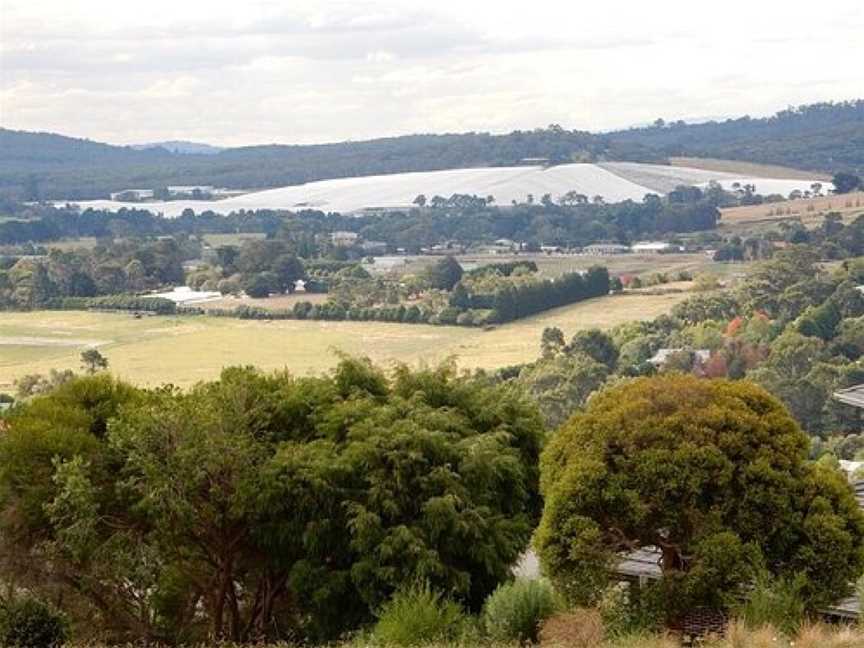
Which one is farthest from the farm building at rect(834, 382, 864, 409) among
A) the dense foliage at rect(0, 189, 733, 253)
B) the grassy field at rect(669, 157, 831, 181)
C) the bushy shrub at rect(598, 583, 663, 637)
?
the grassy field at rect(669, 157, 831, 181)

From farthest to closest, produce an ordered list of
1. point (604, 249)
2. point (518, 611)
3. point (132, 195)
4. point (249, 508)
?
point (132, 195) → point (604, 249) → point (249, 508) → point (518, 611)

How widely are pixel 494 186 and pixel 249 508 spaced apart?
5252 inches

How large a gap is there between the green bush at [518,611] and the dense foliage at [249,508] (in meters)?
0.93

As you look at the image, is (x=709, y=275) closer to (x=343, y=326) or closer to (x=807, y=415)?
(x=343, y=326)

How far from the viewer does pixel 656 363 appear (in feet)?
149

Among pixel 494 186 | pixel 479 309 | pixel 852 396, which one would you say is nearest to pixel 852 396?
pixel 852 396

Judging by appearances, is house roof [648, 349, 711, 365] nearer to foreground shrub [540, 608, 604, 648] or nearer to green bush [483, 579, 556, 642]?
green bush [483, 579, 556, 642]

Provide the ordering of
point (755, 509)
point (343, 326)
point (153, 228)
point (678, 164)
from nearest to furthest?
point (755, 509) < point (343, 326) < point (153, 228) < point (678, 164)

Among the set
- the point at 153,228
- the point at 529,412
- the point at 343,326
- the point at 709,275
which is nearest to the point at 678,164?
the point at 153,228

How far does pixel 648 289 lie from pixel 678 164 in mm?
98252

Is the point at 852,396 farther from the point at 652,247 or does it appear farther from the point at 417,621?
the point at 652,247

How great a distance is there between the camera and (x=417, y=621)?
13.6 m

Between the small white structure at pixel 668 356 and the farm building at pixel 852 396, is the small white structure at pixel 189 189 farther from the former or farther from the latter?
the farm building at pixel 852 396

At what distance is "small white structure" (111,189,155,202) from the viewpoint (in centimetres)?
17262
